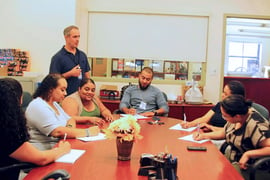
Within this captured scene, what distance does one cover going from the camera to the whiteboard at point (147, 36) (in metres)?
5.22

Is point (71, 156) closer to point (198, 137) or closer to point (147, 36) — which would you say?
point (198, 137)

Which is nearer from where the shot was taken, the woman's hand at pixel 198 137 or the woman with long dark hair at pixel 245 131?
the woman with long dark hair at pixel 245 131

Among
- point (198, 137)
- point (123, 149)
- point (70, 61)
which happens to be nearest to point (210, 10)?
point (70, 61)

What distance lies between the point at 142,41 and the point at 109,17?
694 mm

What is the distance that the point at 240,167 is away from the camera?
215 cm

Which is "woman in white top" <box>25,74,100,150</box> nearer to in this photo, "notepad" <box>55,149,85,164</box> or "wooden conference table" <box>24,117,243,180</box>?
"wooden conference table" <box>24,117,243,180</box>

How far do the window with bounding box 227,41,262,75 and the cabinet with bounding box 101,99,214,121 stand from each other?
609 centimetres

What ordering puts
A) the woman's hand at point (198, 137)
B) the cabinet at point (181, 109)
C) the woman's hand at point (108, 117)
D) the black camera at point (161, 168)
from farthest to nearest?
the cabinet at point (181, 109) < the woman's hand at point (108, 117) < the woman's hand at point (198, 137) < the black camera at point (161, 168)

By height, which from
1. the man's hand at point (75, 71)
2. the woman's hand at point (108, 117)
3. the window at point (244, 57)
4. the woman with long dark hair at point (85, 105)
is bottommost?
the woman's hand at point (108, 117)

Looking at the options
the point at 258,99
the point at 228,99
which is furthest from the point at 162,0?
the point at 228,99

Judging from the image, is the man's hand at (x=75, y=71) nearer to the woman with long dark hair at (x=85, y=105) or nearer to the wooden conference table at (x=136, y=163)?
the woman with long dark hair at (x=85, y=105)

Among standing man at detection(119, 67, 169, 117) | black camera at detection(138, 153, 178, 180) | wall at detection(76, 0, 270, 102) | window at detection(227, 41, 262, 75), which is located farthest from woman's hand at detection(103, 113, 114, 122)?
window at detection(227, 41, 262, 75)

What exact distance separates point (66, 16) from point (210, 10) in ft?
7.99

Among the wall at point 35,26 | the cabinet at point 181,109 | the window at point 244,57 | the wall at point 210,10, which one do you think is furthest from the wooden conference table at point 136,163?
the window at point 244,57
